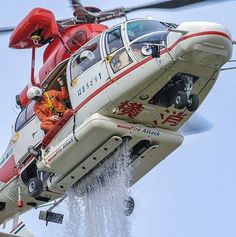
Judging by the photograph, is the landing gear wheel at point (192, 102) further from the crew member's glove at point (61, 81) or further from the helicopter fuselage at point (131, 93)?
the crew member's glove at point (61, 81)

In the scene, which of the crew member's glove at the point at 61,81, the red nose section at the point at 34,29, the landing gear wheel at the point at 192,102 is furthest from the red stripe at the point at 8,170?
the landing gear wheel at the point at 192,102

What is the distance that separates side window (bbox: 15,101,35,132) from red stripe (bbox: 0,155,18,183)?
2.23ft

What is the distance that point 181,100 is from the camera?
52.7 feet

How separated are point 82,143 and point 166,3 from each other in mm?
2946

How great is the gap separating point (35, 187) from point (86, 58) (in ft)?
9.07

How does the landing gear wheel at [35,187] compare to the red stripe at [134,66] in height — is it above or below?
below

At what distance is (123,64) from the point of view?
54.2 feet

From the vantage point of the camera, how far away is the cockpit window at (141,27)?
1656cm

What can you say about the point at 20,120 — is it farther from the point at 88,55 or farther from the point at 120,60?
the point at 120,60

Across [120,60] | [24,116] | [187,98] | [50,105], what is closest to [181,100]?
[187,98]

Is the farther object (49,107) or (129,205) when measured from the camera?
(129,205)

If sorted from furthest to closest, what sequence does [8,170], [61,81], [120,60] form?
[8,170], [61,81], [120,60]

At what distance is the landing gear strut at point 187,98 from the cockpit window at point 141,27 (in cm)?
106

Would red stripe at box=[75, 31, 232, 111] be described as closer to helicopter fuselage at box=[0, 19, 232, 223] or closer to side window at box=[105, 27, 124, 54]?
helicopter fuselage at box=[0, 19, 232, 223]
